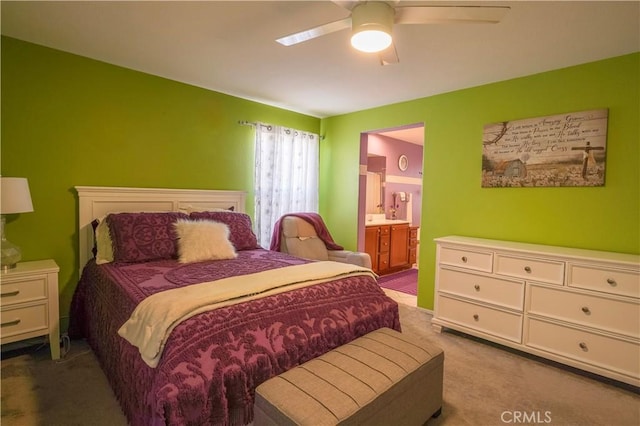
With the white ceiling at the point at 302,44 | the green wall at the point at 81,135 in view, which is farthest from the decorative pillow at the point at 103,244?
the white ceiling at the point at 302,44

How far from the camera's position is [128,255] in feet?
8.12

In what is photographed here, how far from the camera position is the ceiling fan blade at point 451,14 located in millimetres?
1476

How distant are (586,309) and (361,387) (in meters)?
1.90

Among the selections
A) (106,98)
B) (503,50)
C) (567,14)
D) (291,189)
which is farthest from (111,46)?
(567,14)

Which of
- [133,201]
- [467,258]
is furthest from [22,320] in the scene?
[467,258]

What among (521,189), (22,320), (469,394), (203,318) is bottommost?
(469,394)

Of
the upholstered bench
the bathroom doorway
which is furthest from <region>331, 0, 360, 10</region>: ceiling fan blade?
the bathroom doorway

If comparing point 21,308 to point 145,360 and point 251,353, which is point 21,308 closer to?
point 145,360

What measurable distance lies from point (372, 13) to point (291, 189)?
9.19 feet

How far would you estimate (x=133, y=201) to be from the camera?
301cm

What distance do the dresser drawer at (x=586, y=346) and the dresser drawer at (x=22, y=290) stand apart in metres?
3.60

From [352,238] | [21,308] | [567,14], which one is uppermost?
[567,14]

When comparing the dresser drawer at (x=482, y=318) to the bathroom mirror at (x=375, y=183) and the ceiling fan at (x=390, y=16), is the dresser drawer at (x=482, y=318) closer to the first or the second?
the ceiling fan at (x=390, y=16)

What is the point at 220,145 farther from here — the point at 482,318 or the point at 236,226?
the point at 482,318
